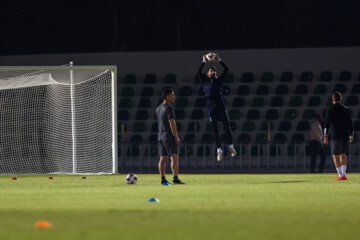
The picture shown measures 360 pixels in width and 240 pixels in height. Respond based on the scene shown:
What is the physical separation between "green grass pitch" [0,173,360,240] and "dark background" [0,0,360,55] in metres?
20.2

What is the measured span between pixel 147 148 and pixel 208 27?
20.9 feet

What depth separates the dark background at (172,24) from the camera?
34.8 metres

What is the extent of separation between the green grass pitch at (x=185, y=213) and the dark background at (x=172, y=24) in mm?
20180

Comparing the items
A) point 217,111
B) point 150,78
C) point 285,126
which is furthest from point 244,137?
point 217,111

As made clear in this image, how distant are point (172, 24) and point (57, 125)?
10.9 m

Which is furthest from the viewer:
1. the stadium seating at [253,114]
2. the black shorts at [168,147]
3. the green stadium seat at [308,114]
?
the stadium seating at [253,114]

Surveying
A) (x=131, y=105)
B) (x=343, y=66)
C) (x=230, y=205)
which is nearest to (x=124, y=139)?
(x=131, y=105)

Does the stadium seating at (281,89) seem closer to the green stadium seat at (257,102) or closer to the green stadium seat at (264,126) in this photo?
the green stadium seat at (257,102)

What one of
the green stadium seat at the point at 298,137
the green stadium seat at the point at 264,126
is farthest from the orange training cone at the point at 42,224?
the green stadium seat at the point at 264,126

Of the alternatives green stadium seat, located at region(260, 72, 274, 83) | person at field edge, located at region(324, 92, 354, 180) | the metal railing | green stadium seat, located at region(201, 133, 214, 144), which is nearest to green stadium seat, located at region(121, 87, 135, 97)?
the metal railing

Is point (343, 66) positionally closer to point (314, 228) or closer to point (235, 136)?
point (235, 136)

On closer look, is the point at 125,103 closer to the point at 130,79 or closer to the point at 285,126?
the point at 130,79

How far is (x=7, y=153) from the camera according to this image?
26078mm

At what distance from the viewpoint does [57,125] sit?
25.7 metres
